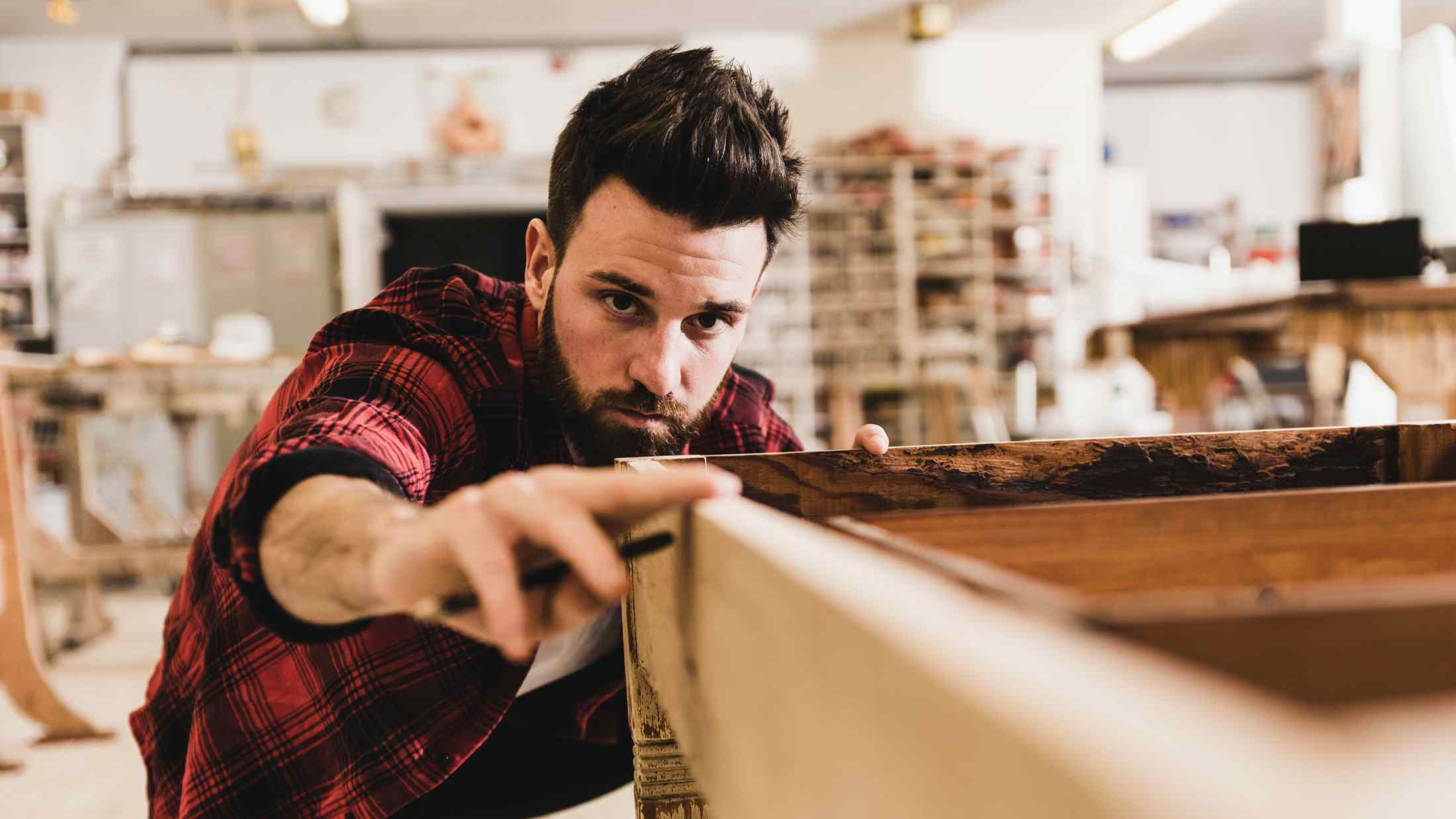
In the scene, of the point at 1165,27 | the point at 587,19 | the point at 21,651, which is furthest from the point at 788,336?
the point at 21,651

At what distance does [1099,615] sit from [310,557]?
0.47 m

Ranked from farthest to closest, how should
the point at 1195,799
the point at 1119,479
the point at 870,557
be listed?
the point at 1119,479, the point at 870,557, the point at 1195,799

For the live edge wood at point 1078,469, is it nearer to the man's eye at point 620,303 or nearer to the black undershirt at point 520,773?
the man's eye at point 620,303

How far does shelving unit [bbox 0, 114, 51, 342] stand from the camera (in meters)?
6.76

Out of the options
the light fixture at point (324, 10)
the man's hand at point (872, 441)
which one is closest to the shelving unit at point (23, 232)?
the light fixture at point (324, 10)

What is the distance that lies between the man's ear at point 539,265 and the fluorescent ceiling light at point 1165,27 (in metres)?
6.56

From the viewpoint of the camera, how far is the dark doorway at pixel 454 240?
7.80 meters

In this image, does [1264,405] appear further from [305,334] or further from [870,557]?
[870,557]

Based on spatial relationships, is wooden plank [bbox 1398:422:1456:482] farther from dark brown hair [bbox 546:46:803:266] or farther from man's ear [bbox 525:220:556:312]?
man's ear [bbox 525:220:556:312]

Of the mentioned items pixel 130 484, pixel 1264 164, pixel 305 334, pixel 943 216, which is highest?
pixel 1264 164

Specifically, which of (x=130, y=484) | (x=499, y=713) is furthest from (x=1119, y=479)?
(x=130, y=484)

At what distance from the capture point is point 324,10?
6098mm

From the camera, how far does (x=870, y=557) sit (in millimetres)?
395

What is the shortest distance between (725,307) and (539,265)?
292 millimetres
